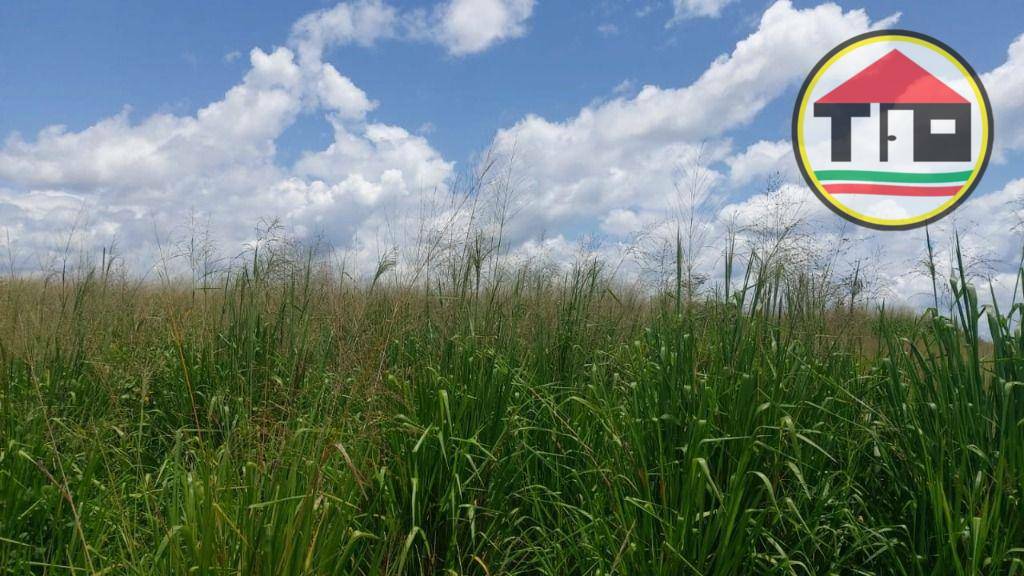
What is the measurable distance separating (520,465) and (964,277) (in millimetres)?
1900

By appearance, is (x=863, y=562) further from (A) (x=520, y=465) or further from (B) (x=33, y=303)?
(B) (x=33, y=303)

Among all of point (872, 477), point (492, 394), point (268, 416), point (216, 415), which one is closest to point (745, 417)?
point (872, 477)

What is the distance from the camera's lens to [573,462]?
2.95 meters

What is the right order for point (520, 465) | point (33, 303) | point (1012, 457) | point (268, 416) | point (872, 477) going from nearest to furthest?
point (1012, 457) < point (872, 477) < point (520, 465) < point (268, 416) < point (33, 303)

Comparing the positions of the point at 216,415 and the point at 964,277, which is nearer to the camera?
the point at 964,277

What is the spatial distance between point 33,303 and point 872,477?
17.5ft

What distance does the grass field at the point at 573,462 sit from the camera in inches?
84.0

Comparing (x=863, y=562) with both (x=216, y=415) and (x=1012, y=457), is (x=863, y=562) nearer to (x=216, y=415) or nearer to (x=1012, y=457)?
(x=1012, y=457)

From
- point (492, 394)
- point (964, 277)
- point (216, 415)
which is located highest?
point (964, 277)

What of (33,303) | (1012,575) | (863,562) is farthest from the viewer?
(33,303)

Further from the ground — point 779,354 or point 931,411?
point 779,354

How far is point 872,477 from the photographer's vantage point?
8.24 ft

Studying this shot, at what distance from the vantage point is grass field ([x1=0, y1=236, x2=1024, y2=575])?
7.00 ft

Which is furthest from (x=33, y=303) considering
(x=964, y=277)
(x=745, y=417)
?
(x=964, y=277)
